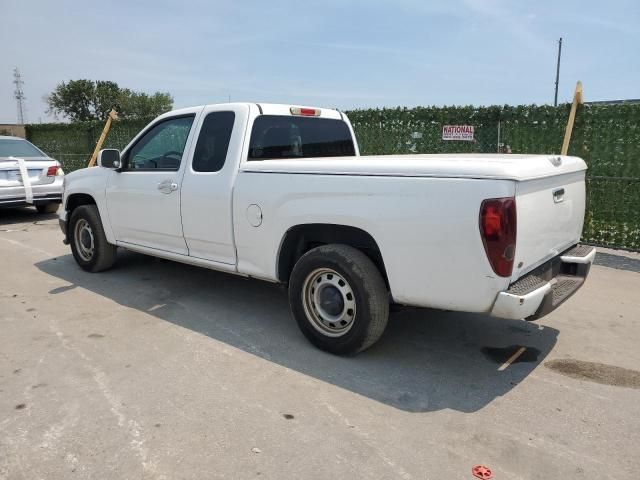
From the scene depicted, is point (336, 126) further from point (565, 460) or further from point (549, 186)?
point (565, 460)

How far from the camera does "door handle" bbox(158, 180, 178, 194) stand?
4.71 meters

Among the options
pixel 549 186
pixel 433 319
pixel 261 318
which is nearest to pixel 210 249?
pixel 261 318

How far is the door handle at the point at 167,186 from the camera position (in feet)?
15.4

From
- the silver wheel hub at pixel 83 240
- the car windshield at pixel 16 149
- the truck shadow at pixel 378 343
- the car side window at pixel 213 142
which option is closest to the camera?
the truck shadow at pixel 378 343

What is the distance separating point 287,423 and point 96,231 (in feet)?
12.8

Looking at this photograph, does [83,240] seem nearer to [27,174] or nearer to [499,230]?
[27,174]

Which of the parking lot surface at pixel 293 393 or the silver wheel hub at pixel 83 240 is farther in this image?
the silver wheel hub at pixel 83 240

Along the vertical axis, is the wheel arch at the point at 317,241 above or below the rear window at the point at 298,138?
below

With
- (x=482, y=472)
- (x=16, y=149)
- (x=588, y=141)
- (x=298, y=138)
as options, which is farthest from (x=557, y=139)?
(x=16, y=149)

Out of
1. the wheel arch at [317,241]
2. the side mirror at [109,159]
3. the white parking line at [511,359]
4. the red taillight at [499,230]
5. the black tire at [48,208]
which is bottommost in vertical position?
the white parking line at [511,359]

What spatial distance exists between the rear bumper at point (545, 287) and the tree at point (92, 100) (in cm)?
5635

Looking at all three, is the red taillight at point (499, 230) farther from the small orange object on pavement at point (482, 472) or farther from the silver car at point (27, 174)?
the silver car at point (27, 174)

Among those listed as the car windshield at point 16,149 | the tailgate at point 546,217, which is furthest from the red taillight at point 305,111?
the car windshield at point 16,149

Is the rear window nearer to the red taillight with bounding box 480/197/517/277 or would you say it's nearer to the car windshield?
the red taillight with bounding box 480/197/517/277
